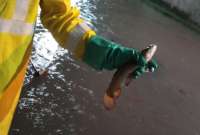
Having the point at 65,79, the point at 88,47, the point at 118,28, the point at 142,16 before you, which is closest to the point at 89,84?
the point at 65,79

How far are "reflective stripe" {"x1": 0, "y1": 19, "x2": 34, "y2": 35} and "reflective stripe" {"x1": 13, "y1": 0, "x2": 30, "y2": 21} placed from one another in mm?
21

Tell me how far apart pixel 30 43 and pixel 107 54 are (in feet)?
1.12

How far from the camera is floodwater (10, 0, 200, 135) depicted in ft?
12.4

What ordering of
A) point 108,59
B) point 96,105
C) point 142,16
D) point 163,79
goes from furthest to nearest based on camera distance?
point 142,16, point 163,79, point 96,105, point 108,59

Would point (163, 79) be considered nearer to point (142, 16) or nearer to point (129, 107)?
point (129, 107)

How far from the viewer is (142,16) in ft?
25.7

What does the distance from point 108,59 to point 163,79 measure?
11.9ft

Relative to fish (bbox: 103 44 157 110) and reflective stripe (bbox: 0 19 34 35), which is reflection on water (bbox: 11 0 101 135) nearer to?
fish (bbox: 103 44 157 110)

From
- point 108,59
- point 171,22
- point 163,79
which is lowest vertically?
point 171,22

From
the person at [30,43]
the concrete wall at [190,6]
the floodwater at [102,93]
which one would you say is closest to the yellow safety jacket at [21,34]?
the person at [30,43]

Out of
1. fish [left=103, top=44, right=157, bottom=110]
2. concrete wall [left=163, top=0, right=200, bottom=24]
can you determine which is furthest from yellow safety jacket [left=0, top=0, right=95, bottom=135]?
concrete wall [left=163, top=0, right=200, bottom=24]

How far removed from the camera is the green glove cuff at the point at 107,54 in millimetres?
1791

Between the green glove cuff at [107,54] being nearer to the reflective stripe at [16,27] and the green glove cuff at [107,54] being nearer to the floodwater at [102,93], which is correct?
the reflective stripe at [16,27]

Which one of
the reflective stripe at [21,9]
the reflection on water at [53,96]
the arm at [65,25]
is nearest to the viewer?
the reflective stripe at [21,9]
